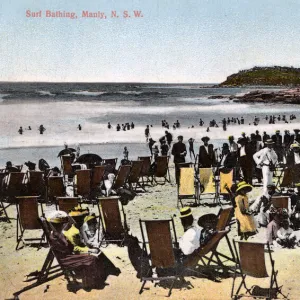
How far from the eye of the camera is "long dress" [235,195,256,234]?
5586 millimetres

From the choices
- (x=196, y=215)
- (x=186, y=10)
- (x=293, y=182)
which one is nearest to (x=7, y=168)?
(x=196, y=215)

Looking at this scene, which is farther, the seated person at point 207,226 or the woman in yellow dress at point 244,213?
the woman in yellow dress at point 244,213

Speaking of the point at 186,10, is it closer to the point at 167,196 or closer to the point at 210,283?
the point at 167,196

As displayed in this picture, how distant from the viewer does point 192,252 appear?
4559mm

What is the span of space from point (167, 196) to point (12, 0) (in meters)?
3.86

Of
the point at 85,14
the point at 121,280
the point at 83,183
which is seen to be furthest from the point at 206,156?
the point at 121,280

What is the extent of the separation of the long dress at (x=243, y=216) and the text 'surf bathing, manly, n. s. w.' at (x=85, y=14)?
288 cm

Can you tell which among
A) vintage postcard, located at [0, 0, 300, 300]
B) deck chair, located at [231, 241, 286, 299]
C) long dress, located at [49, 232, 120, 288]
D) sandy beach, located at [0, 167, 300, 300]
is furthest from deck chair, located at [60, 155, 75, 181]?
deck chair, located at [231, 241, 286, 299]

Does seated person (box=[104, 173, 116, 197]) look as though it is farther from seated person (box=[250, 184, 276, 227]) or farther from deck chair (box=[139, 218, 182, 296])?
deck chair (box=[139, 218, 182, 296])

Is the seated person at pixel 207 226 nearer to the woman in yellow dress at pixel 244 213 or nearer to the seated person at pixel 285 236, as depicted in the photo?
the woman in yellow dress at pixel 244 213

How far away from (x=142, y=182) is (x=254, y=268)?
3959 millimetres

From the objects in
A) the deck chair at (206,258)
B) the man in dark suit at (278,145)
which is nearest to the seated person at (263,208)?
the deck chair at (206,258)

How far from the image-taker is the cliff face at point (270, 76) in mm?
7746

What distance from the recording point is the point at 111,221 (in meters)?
5.44
